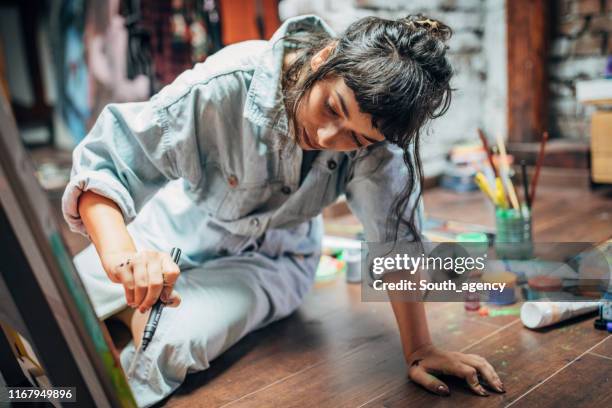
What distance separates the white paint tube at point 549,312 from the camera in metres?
0.96

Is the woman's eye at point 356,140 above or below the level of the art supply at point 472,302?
above

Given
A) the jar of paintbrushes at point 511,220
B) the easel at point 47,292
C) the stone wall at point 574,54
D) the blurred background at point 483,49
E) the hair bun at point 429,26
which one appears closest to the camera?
the easel at point 47,292

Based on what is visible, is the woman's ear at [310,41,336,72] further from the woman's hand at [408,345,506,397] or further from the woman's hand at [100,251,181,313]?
the woman's hand at [408,345,506,397]

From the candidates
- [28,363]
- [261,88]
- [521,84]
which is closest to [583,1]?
[521,84]

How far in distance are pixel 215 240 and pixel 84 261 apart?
24cm

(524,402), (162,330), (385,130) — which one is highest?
(385,130)

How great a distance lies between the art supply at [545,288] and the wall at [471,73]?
1.17 meters

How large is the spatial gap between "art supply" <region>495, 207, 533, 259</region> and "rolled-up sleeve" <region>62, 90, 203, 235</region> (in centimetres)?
74

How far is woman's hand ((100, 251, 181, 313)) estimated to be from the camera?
0.64 metres

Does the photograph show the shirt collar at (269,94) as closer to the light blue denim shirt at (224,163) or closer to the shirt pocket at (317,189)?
the light blue denim shirt at (224,163)

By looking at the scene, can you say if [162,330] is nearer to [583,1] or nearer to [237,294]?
[237,294]

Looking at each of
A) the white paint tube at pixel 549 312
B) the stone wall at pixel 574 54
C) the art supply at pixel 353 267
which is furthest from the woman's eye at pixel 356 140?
the stone wall at pixel 574 54

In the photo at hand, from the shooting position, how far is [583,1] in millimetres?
2281

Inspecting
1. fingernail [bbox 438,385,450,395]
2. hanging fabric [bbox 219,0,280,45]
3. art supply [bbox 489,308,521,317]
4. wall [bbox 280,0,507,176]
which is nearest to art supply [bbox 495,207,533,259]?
art supply [bbox 489,308,521,317]
